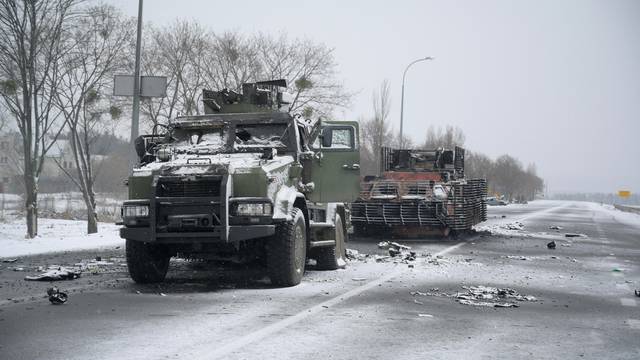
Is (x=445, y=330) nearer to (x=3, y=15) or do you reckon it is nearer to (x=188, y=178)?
(x=188, y=178)

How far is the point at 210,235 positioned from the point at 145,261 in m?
1.42

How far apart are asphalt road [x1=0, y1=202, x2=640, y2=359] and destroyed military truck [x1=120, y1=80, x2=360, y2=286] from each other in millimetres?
534

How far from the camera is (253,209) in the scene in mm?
9125

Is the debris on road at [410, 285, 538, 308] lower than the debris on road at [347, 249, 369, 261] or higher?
lower

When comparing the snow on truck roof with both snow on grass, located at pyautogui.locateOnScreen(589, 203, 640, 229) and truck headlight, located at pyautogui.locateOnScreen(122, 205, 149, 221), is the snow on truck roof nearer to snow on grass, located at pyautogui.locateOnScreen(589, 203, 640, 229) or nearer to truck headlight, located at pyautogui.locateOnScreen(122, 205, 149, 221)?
truck headlight, located at pyautogui.locateOnScreen(122, 205, 149, 221)

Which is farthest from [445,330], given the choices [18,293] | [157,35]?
[157,35]

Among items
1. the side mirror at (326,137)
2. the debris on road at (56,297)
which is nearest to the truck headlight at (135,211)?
the debris on road at (56,297)

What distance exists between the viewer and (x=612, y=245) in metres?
20.7

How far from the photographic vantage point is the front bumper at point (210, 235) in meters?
9.00

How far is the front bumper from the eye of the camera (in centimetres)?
900

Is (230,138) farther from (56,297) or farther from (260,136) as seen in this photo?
(56,297)

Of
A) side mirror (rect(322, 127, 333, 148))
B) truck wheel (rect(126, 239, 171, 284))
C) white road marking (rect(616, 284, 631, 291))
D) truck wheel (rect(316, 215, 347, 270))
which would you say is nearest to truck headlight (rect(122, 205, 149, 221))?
truck wheel (rect(126, 239, 171, 284))

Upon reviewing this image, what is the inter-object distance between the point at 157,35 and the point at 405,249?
62.4ft

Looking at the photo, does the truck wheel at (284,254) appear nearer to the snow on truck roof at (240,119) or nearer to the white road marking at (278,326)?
the white road marking at (278,326)
